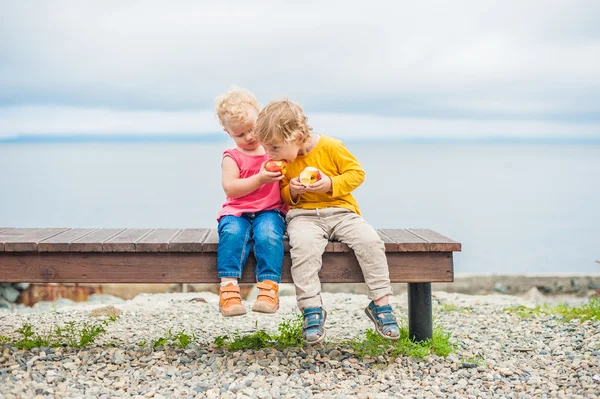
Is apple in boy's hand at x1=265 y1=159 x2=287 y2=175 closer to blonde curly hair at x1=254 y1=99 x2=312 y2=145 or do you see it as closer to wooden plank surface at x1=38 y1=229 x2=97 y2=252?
blonde curly hair at x1=254 y1=99 x2=312 y2=145

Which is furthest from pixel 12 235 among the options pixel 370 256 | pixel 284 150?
pixel 370 256

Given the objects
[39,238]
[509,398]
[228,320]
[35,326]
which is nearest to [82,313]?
[35,326]

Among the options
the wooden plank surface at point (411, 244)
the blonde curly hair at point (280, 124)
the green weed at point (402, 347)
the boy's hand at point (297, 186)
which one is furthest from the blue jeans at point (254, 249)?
the green weed at point (402, 347)

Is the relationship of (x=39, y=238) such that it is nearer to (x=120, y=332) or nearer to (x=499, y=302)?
(x=120, y=332)

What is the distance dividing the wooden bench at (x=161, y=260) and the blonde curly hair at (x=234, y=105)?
758 millimetres

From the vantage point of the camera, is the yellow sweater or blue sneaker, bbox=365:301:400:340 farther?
the yellow sweater

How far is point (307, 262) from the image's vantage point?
3891mm

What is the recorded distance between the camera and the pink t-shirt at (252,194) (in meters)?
4.16

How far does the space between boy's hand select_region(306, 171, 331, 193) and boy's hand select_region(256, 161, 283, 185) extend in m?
0.19

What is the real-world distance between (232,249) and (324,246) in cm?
54

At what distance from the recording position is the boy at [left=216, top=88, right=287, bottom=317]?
390 cm

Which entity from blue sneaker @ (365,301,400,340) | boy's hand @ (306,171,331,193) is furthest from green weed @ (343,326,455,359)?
boy's hand @ (306,171,331,193)

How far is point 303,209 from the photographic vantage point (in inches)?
162

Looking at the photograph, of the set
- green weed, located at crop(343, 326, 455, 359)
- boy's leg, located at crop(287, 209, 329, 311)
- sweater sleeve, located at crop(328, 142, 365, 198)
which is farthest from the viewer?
green weed, located at crop(343, 326, 455, 359)
